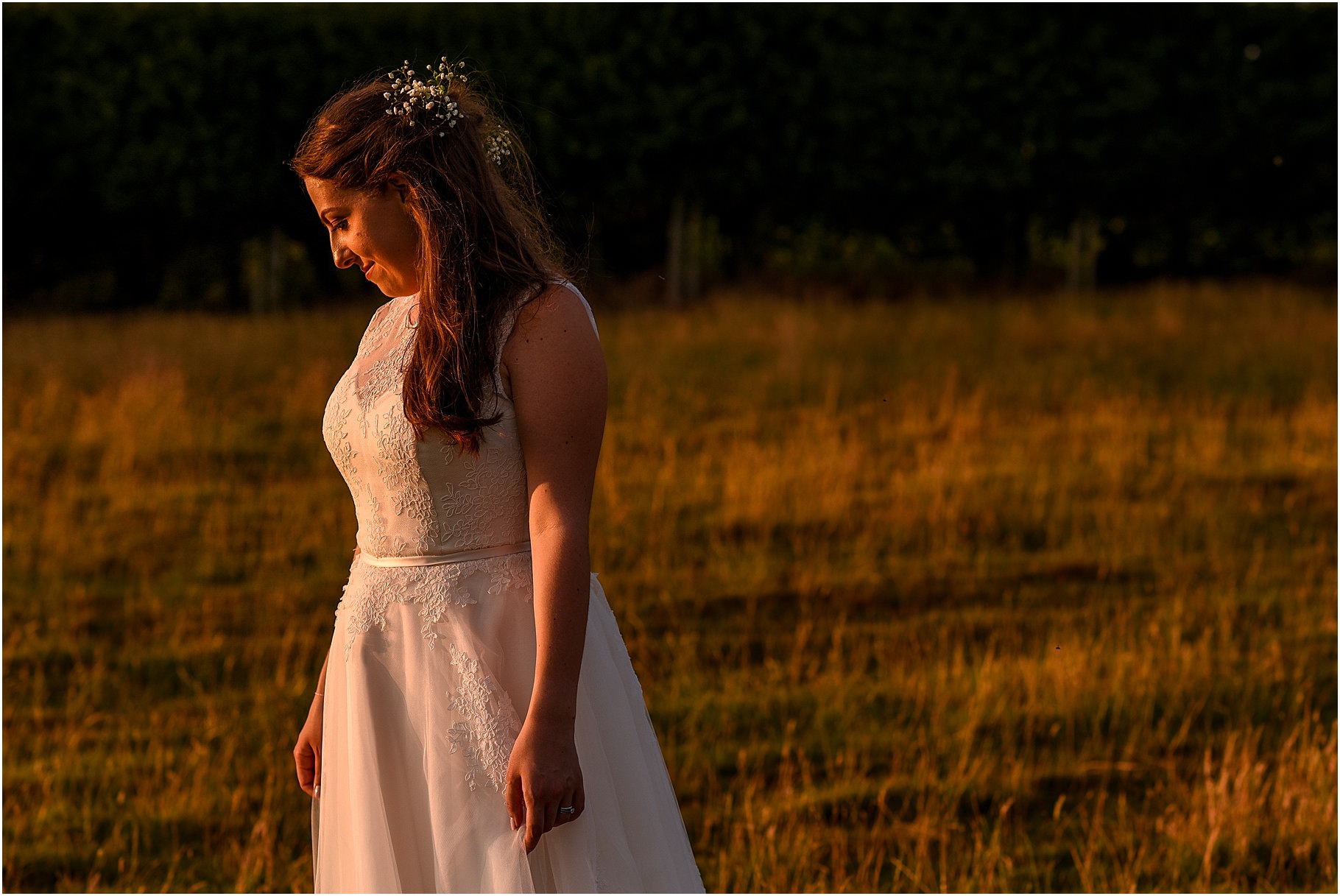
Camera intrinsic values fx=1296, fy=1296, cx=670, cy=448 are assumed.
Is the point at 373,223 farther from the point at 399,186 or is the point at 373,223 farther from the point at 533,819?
the point at 533,819

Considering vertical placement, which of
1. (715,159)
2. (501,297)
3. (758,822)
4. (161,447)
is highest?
(715,159)

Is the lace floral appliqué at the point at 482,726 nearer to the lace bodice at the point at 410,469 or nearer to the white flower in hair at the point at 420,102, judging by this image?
the lace bodice at the point at 410,469

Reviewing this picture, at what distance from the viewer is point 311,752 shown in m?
2.45

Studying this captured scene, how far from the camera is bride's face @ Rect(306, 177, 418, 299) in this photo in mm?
2064

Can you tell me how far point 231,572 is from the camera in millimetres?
7055

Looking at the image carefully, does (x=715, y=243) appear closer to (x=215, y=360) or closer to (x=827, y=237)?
(x=827, y=237)

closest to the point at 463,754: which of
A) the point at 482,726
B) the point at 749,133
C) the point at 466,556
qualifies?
the point at 482,726

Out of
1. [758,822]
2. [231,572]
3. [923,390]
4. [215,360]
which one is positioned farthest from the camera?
[215,360]

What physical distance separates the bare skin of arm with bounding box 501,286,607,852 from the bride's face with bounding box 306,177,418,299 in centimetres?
26

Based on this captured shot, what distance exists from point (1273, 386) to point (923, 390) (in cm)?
342

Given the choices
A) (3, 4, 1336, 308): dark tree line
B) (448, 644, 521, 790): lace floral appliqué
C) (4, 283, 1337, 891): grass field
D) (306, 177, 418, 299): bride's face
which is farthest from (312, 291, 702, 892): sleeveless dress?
(3, 4, 1336, 308): dark tree line

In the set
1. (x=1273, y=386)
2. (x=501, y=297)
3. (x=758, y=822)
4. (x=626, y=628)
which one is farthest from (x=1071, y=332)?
(x=501, y=297)

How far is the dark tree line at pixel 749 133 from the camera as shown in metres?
19.1

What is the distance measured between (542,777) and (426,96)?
42.9 inches
